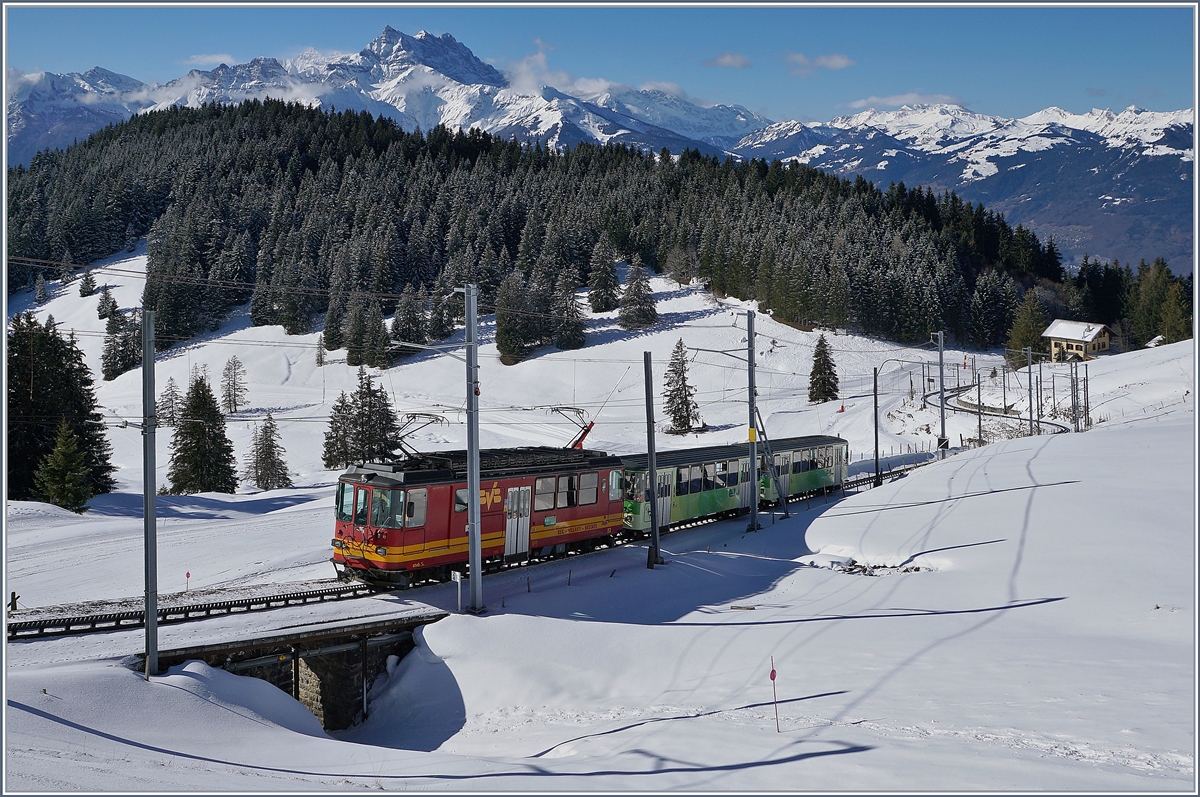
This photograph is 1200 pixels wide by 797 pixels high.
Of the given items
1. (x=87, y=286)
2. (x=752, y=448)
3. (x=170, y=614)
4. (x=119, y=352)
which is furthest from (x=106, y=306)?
(x=170, y=614)

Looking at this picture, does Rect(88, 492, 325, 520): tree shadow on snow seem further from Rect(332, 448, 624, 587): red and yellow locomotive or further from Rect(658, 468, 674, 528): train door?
Rect(658, 468, 674, 528): train door

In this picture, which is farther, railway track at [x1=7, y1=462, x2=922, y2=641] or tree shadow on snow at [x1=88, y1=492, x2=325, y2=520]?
tree shadow on snow at [x1=88, y1=492, x2=325, y2=520]

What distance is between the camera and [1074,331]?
115m

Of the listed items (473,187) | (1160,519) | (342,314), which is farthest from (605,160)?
(1160,519)

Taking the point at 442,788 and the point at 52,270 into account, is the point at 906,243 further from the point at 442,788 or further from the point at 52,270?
the point at 52,270

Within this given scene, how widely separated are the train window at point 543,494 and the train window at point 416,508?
168 inches

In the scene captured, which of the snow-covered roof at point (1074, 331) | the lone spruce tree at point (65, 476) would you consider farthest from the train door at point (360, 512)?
the snow-covered roof at point (1074, 331)

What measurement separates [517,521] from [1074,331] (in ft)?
370

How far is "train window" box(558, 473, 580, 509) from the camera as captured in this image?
87.6ft

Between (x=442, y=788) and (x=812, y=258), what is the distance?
341ft

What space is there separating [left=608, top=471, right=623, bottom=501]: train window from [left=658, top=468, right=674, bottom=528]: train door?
293cm

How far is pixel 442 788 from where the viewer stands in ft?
34.9

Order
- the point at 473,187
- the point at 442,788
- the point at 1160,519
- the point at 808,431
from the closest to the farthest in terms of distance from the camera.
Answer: the point at 442,788, the point at 1160,519, the point at 808,431, the point at 473,187

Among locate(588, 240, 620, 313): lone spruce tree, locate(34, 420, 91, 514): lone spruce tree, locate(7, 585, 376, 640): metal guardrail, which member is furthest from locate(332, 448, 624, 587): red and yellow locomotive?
locate(588, 240, 620, 313): lone spruce tree
